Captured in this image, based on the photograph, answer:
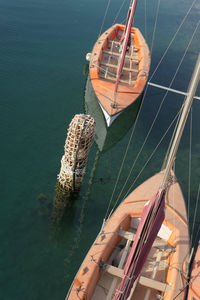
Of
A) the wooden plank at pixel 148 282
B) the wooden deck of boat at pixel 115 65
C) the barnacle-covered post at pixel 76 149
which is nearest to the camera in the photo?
the wooden plank at pixel 148 282

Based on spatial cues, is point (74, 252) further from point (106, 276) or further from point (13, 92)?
point (13, 92)

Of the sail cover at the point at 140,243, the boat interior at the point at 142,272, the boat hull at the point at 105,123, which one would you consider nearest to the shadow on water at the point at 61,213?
the boat interior at the point at 142,272

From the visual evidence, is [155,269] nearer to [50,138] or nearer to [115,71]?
[50,138]

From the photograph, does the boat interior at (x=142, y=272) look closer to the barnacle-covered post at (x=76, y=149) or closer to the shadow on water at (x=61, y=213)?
the shadow on water at (x=61, y=213)

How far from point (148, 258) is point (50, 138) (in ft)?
36.1

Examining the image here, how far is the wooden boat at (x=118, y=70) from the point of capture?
847 inches

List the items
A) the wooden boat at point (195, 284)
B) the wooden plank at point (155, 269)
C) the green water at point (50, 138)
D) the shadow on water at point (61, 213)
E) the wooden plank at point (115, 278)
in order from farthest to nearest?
the shadow on water at point (61, 213) → the green water at point (50, 138) → the wooden plank at point (155, 269) → the wooden plank at point (115, 278) → the wooden boat at point (195, 284)

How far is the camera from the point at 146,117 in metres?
25.2

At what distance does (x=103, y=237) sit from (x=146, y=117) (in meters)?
13.5

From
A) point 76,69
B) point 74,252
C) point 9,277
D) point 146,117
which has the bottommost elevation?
point 9,277

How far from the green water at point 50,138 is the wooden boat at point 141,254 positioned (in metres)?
2.45

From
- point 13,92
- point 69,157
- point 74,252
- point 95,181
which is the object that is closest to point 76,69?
point 13,92

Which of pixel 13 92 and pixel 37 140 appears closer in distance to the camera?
pixel 37 140

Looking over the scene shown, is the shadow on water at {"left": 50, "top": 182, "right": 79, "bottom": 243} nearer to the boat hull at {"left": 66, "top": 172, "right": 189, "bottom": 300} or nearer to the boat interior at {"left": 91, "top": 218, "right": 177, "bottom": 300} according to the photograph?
the boat hull at {"left": 66, "top": 172, "right": 189, "bottom": 300}
